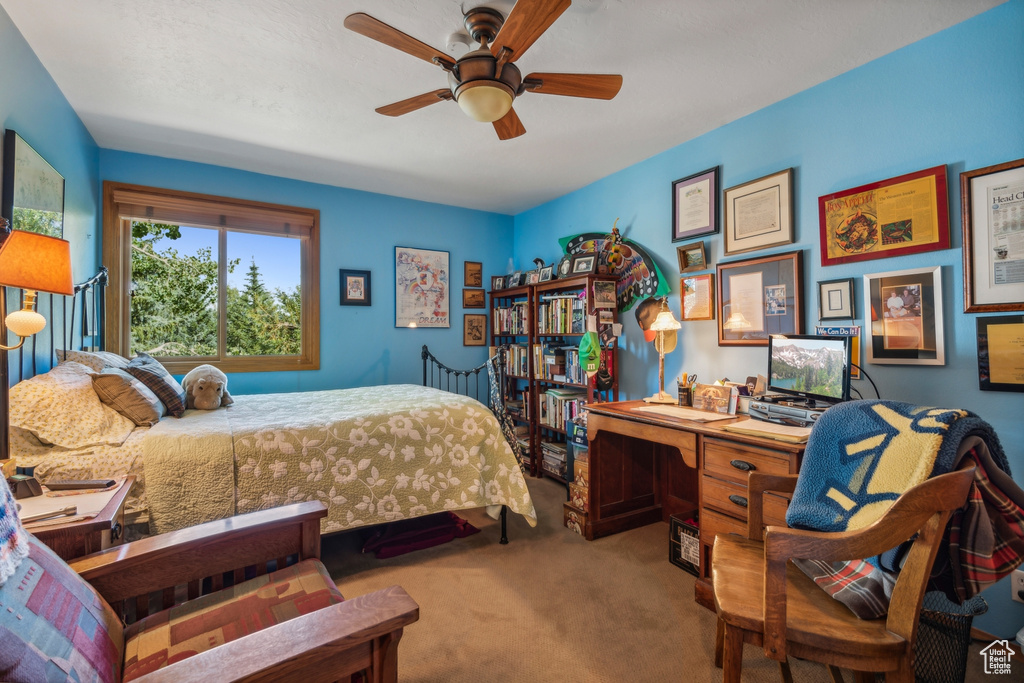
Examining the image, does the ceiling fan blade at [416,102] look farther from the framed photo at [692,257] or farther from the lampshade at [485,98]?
the framed photo at [692,257]

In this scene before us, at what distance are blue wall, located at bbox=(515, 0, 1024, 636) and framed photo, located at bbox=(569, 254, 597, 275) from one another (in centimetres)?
63

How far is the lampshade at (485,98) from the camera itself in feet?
5.69

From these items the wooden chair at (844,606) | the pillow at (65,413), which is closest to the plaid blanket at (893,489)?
the wooden chair at (844,606)

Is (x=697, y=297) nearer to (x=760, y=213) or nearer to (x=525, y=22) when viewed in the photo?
(x=760, y=213)

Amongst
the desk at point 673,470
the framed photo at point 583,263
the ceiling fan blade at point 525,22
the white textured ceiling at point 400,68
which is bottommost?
the desk at point 673,470

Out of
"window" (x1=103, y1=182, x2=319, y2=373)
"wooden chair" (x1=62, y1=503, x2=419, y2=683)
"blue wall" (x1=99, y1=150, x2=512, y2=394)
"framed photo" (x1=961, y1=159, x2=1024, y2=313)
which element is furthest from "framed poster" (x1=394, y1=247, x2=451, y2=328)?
"framed photo" (x1=961, y1=159, x2=1024, y2=313)

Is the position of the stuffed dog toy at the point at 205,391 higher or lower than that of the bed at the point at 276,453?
higher

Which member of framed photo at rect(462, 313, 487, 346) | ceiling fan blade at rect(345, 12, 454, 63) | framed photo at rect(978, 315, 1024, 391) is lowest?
framed photo at rect(978, 315, 1024, 391)

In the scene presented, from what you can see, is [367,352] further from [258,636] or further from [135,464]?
[258,636]

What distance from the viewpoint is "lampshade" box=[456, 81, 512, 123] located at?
1.73 m

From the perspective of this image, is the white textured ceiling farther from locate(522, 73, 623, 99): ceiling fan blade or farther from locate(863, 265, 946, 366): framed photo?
locate(863, 265, 946, 366): framed photo

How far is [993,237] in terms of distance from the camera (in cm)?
176

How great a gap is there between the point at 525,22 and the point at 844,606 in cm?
193

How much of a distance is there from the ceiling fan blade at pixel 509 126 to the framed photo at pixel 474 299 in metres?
2.38
